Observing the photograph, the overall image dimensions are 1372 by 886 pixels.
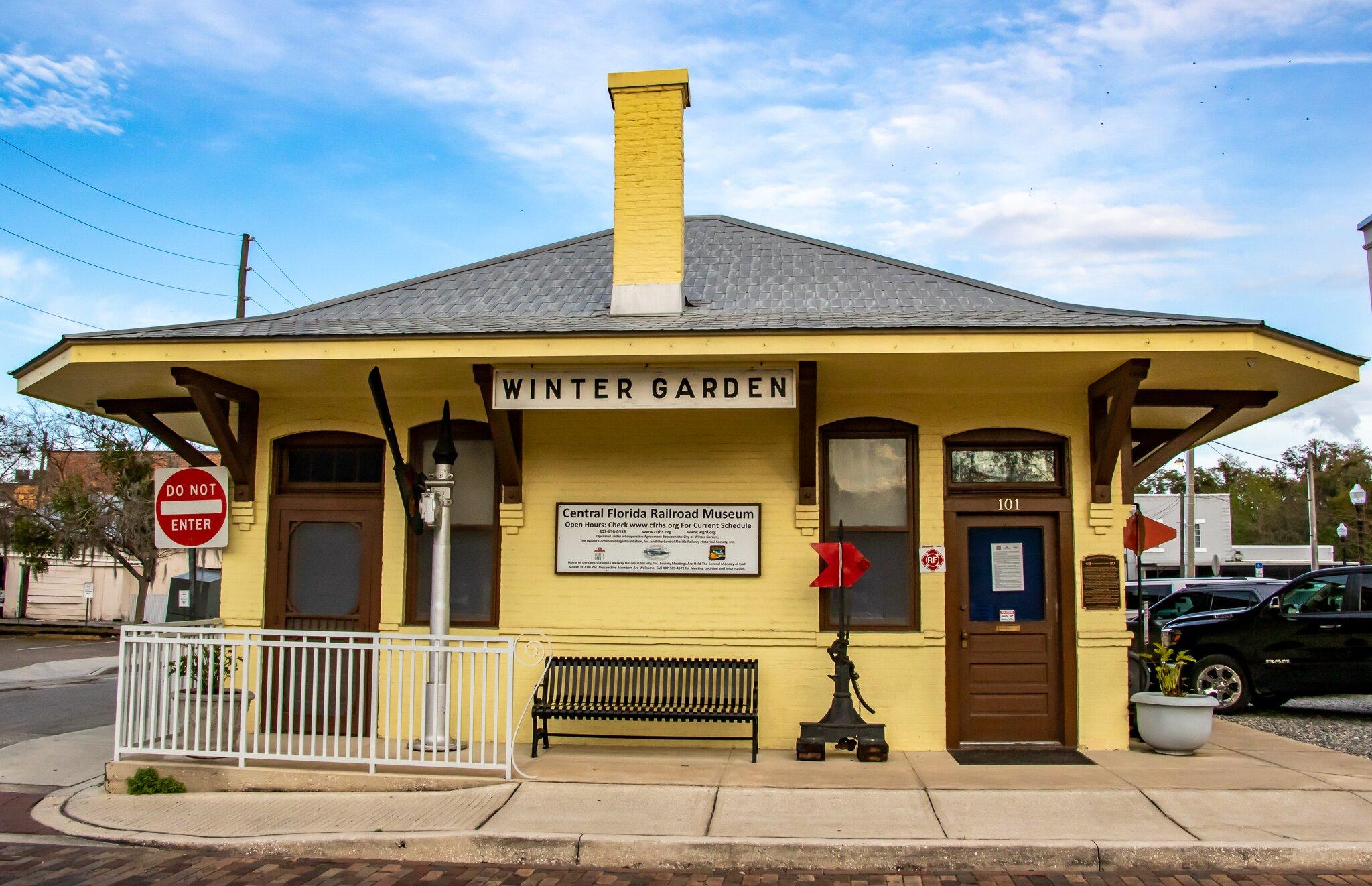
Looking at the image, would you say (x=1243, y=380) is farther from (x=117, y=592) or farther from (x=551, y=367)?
(x=117, y=592)

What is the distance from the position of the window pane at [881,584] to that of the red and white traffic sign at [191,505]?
5386 millimetres

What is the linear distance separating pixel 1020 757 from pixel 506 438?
5059mm

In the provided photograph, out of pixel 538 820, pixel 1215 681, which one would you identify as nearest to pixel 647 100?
pixel 538 820

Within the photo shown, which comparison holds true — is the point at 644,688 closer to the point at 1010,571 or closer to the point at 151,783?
the point at 1010,571

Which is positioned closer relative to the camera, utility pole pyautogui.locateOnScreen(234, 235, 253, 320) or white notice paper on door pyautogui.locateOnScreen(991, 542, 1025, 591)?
white notice paper on door pyautogui.locateOnScreen(991, 542, 1025, 591)

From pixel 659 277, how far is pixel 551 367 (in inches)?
65.3

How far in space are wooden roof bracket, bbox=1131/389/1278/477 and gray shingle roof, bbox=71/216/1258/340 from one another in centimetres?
127

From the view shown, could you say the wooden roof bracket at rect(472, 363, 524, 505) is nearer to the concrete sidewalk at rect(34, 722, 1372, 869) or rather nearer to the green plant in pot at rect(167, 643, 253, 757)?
the concrete sidewalk at rect(34, 722, 1372, 869)

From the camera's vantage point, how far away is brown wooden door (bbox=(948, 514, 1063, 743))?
9.11 meters

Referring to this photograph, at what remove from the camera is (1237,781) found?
7.59m

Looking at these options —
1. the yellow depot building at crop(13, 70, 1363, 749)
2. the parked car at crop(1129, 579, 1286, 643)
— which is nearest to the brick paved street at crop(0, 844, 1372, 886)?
the yellow depot building at crop(13, 70, 1363, 749)

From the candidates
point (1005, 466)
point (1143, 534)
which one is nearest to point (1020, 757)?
point (1143, 534)

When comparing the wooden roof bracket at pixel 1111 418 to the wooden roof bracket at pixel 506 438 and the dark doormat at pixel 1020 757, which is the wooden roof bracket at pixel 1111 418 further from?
the wooden roof bracket at pixel 506 438

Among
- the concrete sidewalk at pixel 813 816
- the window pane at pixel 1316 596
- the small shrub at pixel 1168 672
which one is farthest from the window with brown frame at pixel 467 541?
the window pane at pixel 1316 596
